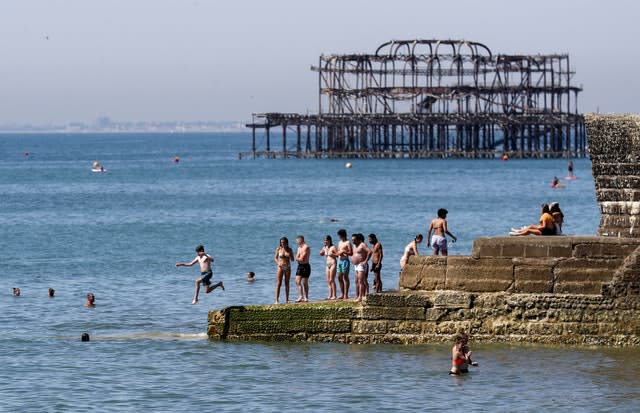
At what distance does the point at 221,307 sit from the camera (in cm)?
3281

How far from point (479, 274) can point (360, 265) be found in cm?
291

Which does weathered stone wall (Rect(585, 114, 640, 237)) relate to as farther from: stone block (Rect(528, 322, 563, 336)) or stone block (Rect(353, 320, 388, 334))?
stone block (Rect(353, 320, 388, 334))

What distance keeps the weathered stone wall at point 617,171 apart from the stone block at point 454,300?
2683 mm

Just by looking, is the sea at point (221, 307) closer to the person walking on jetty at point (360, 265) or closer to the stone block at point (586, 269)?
the stone block at point (586, 269)

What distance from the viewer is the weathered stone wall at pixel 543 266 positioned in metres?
23.9

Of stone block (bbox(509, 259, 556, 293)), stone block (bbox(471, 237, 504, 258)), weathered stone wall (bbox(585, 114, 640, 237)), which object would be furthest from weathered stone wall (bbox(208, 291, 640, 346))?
weathered stone wall (bbox(585, 114, 640, 237))


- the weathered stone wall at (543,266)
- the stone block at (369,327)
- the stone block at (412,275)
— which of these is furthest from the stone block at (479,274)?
the stone block at (369,327)

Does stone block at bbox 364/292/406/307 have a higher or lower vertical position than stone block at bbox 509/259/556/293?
lower

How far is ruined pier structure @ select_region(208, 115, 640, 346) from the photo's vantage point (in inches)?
945

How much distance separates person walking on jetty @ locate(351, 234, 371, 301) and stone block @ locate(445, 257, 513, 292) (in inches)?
83.2

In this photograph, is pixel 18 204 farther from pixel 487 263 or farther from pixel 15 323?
pixel 487 263

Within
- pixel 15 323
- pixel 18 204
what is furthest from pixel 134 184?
pixel 15 323

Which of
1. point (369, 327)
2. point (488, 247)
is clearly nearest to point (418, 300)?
point (369, 327)

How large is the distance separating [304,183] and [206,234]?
129 ft
